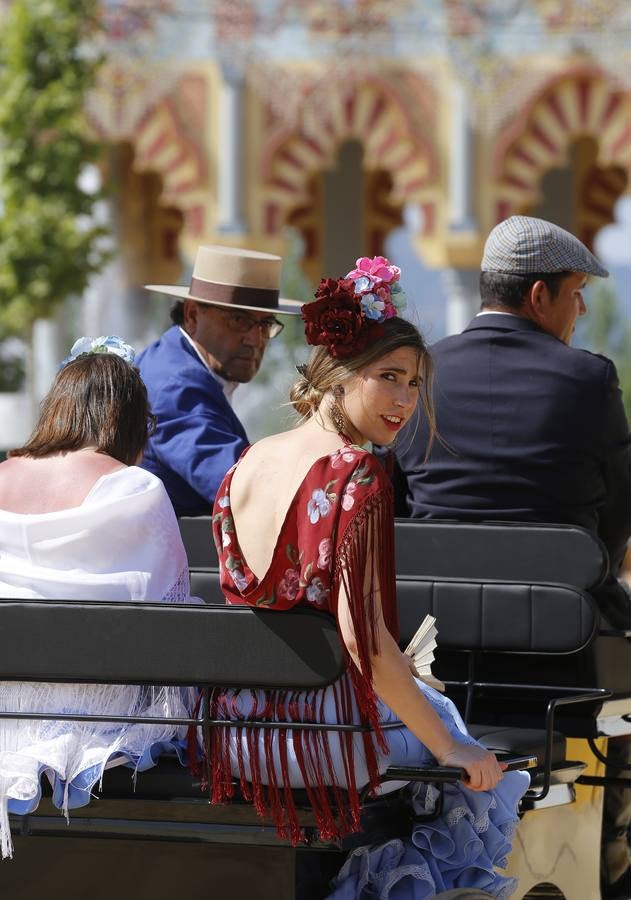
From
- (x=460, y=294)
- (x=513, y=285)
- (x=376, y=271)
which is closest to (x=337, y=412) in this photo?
(x=376, y=271)

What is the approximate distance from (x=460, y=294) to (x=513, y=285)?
13689 mm

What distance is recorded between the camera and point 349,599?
2.86 m

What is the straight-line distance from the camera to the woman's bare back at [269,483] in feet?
9.78

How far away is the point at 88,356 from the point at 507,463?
1.17m

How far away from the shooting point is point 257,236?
58.5 ft

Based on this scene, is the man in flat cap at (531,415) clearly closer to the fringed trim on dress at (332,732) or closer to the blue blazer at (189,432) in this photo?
the blue blazer at (189,432)

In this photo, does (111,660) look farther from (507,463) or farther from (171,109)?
(171,109)

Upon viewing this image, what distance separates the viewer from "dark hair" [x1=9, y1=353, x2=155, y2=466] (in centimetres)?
328

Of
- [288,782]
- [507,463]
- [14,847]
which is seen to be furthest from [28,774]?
[507,463]

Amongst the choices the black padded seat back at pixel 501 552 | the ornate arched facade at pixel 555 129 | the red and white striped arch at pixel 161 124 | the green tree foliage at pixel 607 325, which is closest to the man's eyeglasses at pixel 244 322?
the black padded seat back at pixel 501 552

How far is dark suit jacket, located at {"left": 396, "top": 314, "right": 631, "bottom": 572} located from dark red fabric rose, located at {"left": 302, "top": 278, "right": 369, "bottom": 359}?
869mm

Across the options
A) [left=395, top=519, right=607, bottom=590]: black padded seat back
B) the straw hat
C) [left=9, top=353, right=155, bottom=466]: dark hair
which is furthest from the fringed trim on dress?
the straw hat

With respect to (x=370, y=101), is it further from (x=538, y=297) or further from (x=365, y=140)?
(x=538, y=297)

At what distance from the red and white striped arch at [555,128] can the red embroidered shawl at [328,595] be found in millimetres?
15134
